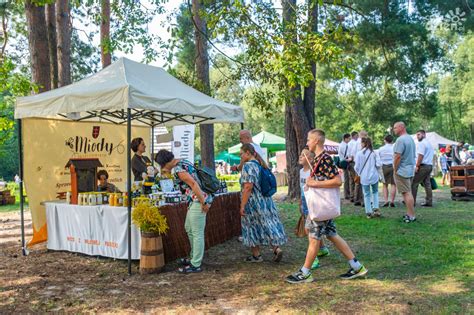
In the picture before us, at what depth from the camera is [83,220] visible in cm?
626

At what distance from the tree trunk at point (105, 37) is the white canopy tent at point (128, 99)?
13.1 ft

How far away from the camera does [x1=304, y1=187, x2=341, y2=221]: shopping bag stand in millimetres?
4504

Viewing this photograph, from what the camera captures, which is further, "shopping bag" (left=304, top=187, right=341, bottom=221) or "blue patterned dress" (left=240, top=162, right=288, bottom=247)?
"blue patterned dress" (left=240, top=162, right=288, bottom=247)

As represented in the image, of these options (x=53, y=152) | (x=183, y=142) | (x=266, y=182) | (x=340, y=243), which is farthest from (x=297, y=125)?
(x=340, y=243)

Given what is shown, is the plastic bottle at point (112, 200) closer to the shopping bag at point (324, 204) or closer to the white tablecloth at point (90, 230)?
the white tablecloth at point (90, 230)

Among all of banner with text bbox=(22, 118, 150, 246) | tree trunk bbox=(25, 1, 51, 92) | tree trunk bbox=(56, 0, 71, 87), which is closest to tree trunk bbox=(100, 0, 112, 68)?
tree trunk bbox=(56, 0, 71, 87)

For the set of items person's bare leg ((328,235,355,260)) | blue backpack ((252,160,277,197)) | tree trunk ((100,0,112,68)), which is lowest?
person's bare leg ((328,235,355,260))

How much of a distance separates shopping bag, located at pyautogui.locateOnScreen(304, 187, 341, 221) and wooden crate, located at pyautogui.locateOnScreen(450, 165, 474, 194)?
8592 mm

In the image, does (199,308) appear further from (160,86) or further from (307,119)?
(307,119)

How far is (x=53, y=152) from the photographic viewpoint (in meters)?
7.32

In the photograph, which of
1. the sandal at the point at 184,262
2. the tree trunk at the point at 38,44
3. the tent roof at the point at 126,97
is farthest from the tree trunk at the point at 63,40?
the sandal at the point at 184,262

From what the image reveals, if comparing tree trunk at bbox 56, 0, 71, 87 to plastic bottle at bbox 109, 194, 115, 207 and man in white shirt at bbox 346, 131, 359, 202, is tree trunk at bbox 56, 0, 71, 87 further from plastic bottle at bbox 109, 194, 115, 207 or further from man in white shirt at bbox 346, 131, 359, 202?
man in white shirt at bbox 346, 131, 359, 202

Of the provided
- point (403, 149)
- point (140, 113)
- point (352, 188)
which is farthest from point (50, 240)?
point (352, 188)

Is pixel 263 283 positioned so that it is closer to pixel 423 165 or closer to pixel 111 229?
pixel 111 229
